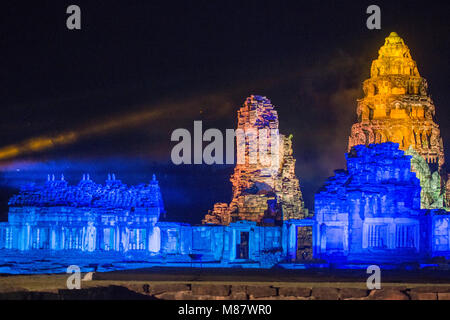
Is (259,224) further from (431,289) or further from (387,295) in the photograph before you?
(387,295)

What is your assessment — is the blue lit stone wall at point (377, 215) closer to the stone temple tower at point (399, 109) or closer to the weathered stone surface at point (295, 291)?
the stone temple tower at point (399, 109)

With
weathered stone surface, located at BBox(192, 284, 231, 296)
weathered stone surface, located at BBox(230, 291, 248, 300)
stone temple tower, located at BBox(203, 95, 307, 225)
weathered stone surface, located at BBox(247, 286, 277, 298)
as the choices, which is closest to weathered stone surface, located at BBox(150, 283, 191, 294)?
weathered stone surface, located at BBox(192, 284, 231, 296)

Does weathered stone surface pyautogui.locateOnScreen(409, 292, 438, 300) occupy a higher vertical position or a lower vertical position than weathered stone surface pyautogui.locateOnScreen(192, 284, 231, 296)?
lower

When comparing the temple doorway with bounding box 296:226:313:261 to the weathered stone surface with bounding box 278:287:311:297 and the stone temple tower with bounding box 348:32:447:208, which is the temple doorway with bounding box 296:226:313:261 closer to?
the stone temple tower with bounding box 348:32:447:208

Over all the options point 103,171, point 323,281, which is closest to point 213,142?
point 103,171

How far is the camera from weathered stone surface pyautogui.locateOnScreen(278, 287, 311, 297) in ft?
147

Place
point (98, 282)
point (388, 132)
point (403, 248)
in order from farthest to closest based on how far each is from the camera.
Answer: point (388, 132), point (403, 248), point (98, 282)

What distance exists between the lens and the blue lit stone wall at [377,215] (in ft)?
212

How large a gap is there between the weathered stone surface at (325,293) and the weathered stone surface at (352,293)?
256mm

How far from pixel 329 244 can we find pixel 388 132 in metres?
21.0

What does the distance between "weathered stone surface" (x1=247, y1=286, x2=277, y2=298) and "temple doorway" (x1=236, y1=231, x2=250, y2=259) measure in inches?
878

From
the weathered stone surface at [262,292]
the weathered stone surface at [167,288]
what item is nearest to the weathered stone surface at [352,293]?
the weathered stone surface at [262,292]

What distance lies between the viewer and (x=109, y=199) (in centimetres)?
6831
